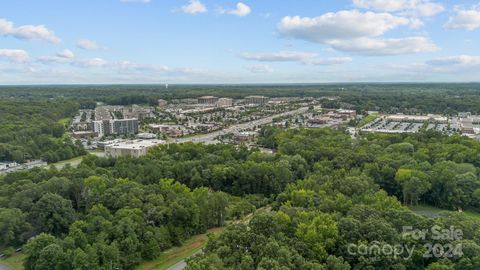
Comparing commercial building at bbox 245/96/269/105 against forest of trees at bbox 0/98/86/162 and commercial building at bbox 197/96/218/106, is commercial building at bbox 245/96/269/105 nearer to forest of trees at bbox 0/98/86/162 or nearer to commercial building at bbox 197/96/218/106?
commercial building at bbox 197/96/218/106

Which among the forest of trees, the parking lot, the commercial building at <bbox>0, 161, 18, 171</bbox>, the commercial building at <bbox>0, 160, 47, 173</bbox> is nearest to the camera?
the commercial building at <bbox>0, 160, 47, 173</bbox>

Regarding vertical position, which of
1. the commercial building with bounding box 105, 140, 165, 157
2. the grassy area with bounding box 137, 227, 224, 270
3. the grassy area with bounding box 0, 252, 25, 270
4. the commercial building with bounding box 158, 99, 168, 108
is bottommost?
the grassy area with bounding box 0, 252, 25, 270

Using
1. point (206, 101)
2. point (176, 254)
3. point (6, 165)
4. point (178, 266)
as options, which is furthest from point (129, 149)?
point (206, 101)

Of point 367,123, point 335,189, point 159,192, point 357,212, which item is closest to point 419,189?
point 335,189

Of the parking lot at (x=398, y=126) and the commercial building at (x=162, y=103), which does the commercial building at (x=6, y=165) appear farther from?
the commercial building at (x=162, y=103)

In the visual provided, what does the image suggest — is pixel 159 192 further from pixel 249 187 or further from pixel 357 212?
pixel 357 212

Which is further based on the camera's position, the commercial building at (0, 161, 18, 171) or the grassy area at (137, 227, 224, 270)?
the commercial building at (0, 161, 18, 171)

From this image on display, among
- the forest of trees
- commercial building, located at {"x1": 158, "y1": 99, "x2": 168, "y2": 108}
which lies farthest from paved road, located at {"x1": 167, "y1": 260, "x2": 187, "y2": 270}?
commercial building, located at {"x1": 158, "y1": 99, "x2": 168, "y2": 108}
